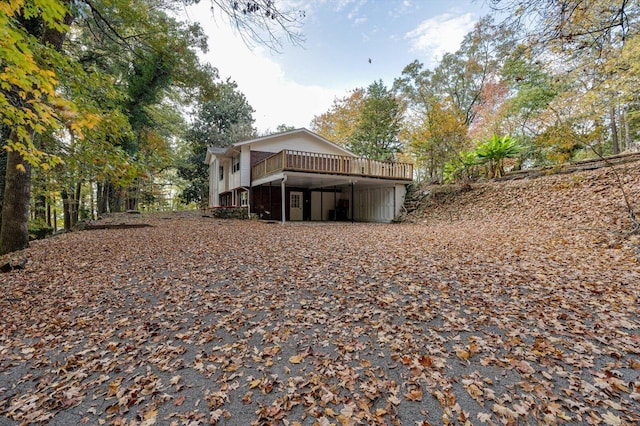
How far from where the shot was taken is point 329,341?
3.09 meters

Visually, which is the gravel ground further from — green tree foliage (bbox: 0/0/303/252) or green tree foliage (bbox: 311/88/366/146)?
green tree foliage (bbox: 311/88/366/146)

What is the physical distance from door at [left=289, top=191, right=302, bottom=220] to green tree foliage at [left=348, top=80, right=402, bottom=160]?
27.1 feet

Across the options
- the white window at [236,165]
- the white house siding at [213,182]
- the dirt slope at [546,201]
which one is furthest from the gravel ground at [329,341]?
the white house siding at [213,182]

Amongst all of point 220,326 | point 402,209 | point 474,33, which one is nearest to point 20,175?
point 220,326

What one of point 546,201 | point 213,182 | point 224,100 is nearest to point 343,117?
point 224,100

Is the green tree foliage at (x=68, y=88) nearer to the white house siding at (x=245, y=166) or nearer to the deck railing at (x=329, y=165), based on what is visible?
the deck railing at (x=329, y=165)

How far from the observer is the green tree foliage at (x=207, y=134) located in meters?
25.0

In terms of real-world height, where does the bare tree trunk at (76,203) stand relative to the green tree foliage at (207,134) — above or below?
below

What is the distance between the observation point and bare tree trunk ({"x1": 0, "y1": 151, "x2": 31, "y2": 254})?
22.4ft

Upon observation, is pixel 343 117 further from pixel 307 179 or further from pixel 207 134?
pixel 307 179

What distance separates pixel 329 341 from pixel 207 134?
25968 millimetres

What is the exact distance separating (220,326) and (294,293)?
1.24 m

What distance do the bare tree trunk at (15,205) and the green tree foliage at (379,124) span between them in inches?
771

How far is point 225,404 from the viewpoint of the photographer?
227 centimetres
